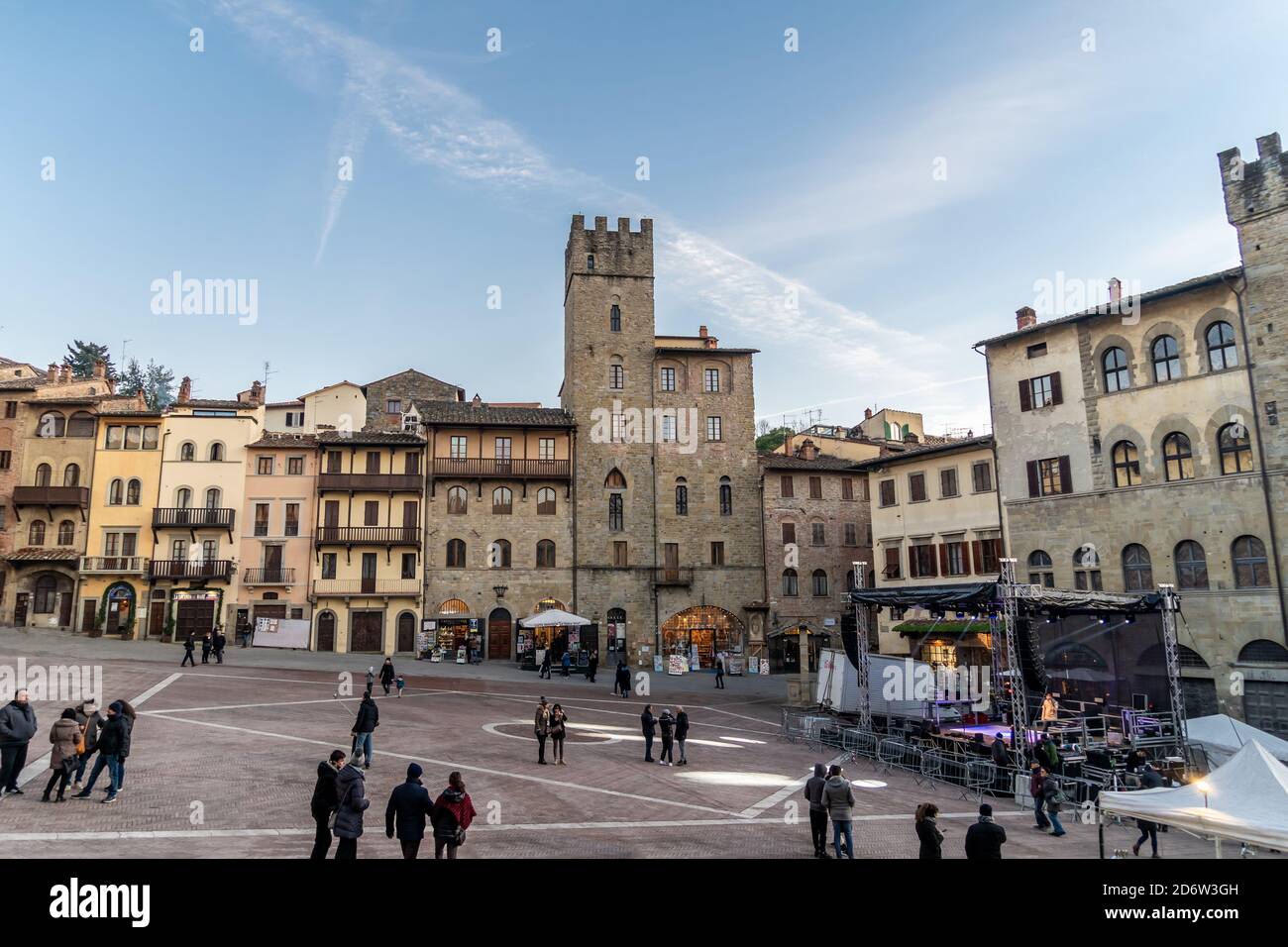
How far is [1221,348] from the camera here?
2784 centimetres

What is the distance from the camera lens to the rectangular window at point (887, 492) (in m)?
41.0

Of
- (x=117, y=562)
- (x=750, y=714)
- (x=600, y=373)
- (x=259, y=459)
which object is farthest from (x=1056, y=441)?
(x=117, y=562)

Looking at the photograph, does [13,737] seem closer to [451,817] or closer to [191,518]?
[451,817]

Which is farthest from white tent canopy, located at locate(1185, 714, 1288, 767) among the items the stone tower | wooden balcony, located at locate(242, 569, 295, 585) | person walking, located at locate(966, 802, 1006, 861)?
wooden balcony, located at locate(242, 569, 295, 585)

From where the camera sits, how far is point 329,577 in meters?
42.2

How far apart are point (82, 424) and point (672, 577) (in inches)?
1303

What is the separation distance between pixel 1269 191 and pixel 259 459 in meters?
46.3

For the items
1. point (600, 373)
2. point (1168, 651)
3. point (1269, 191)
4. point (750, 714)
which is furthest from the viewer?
point (600, 373)

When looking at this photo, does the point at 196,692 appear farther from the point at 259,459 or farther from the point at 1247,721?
the point at 1247,721

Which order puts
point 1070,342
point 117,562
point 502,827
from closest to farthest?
point 502,827
point 1070,342
point 117,562

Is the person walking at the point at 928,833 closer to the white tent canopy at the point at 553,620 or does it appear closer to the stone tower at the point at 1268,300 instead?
the stone tower at the point at 1268,300

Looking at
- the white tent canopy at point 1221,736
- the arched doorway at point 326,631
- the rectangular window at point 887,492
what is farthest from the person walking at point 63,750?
the rectangular window at point 887,492

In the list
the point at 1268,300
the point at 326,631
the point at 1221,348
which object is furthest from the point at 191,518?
the point at 1268,300

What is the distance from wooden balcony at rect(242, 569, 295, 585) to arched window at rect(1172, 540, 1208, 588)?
4018cm
